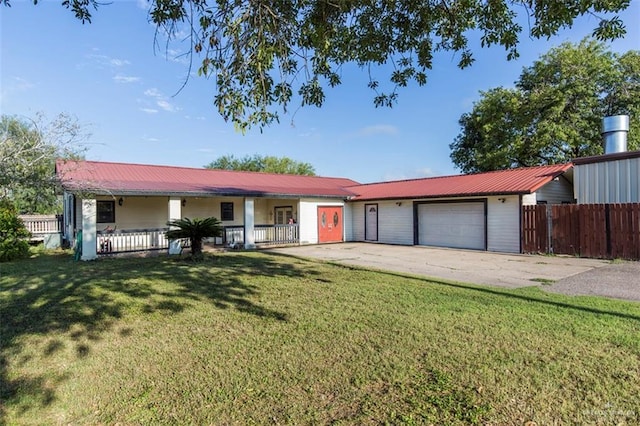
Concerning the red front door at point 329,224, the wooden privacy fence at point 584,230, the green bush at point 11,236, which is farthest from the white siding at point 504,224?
the green bush at point 11,236

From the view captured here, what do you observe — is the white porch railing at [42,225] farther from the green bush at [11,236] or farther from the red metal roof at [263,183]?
the green bush at [11,236]

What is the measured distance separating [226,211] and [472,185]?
12598 mm

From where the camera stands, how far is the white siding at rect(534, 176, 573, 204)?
1561 centimetres

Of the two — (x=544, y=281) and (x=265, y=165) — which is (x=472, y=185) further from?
(x=265, y=165)

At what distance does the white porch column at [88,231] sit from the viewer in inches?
495

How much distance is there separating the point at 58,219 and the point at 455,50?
23.6m

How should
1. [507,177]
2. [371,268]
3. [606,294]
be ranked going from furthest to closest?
[507,177] → [371,268] → [606,294]

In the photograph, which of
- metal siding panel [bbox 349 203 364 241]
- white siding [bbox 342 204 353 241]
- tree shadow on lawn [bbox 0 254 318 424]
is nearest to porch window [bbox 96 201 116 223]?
tree shadow on lawn [bbox 0 254 318 424]

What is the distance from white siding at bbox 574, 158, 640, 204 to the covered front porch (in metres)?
12.5

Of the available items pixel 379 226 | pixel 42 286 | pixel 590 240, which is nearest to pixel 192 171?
pixel 379 226

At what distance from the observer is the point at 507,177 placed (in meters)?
16.3

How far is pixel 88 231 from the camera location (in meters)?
12.7

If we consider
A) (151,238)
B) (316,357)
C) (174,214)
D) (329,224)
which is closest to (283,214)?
(329,224)

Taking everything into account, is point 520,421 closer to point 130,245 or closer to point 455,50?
point 455,50
